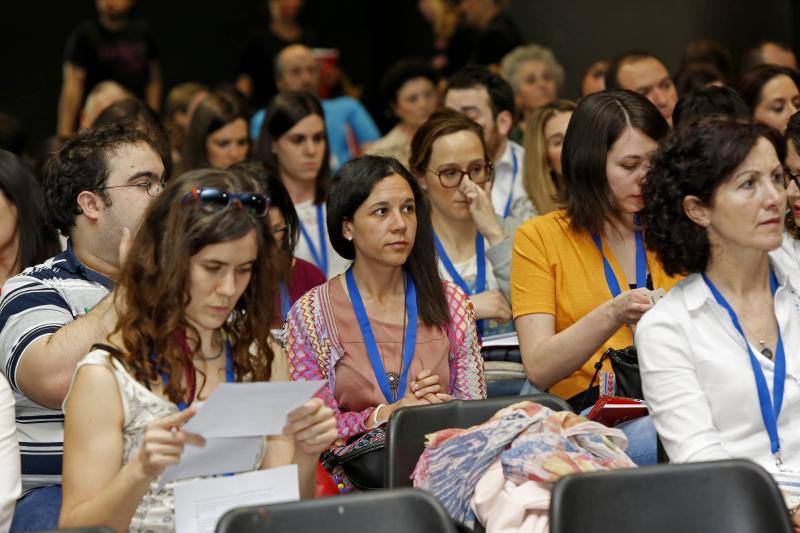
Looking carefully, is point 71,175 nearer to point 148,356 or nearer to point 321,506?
point 148,356

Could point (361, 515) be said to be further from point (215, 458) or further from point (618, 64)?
point (618, 64)

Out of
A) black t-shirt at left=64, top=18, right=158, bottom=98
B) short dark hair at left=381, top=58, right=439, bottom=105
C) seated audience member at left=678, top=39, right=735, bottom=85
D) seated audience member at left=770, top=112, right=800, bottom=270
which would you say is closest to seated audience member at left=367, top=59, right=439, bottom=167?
short dark hair at left=381, top=58, right=439, bottom=105

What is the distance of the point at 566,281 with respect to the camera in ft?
12.3

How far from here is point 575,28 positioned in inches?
339

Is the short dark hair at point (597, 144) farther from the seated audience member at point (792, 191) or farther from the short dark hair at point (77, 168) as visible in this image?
the short dark hair at point (77, 168)

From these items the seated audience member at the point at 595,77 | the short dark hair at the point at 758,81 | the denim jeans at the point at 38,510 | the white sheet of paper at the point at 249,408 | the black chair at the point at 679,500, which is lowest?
the denim jeans at the point at 38,510

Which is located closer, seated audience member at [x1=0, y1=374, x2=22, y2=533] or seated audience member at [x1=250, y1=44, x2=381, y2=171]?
seated audience member at [x1=0, y1=374, x2=22, y2=533]

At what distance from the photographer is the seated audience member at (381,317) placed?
3.66 metres

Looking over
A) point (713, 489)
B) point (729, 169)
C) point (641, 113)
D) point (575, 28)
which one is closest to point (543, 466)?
point (713, 489)

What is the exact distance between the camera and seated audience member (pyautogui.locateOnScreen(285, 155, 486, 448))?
366 cm

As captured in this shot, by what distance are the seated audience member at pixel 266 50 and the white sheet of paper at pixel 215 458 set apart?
663cm

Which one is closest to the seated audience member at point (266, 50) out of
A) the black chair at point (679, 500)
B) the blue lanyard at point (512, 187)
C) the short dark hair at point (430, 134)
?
the blue lanyard at point (512, 187)

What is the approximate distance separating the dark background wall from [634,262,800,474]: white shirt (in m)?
5.48

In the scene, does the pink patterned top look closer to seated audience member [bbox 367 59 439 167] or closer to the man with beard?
seated audience member [bbox 367 59 439 167]
